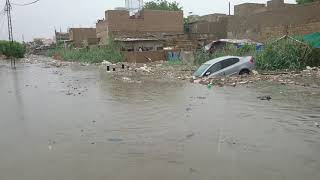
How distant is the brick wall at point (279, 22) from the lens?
83.7ft

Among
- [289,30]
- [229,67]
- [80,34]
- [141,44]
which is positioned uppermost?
[80,34]

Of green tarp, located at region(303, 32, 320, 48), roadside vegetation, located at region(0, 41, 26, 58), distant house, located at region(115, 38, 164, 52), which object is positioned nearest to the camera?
green tarp, located at region(303, 32, 320, 48)

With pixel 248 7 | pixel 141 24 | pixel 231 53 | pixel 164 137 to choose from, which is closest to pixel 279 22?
pixel 231 53

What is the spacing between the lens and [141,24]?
44906 mm

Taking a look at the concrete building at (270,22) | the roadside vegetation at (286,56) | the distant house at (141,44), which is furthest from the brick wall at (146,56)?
the roadside vegetation at (286,56)

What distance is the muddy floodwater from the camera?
5793 mm

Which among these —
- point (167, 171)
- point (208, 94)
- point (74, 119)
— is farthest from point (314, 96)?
point (167, 171)

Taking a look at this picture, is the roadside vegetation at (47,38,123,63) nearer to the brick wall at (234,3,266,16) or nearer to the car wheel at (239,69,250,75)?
the brick wall at (234,3,266,16)

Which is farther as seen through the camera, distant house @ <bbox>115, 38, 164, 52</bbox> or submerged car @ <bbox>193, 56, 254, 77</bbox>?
distant house @ <bbox>115, 38, 164, 52</bbox>

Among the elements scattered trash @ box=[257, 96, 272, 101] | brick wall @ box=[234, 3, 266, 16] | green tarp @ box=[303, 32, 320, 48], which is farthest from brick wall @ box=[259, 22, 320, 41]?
scattered trash @ box=[257, 96, 272, 101]

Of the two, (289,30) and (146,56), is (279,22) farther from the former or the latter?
(146,56)

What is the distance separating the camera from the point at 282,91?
46.6 feet

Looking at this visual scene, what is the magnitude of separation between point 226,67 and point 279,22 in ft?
38.2

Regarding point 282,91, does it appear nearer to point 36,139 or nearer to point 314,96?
point 314,96
